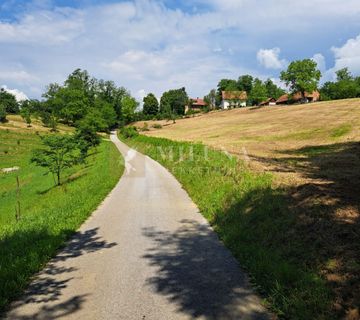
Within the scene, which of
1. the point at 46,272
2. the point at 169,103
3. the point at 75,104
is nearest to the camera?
the point at 46,272

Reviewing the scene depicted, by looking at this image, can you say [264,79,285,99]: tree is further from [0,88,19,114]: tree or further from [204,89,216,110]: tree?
[0,88,19,114]: tree

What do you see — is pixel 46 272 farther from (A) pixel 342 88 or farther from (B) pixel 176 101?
(B) pixel 176 101

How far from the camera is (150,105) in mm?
140500

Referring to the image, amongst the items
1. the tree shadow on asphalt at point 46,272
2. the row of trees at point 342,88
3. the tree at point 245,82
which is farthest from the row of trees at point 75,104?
the tree shadow on asphalt at point 46,272

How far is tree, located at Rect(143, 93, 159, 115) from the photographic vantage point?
462 feet

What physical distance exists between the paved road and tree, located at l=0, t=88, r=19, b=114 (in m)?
140

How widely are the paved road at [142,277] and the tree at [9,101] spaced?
140330mm

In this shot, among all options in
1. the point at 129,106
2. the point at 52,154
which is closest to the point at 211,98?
the point at 129,106

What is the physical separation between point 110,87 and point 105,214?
136497 millimetres

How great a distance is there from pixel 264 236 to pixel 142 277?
3.40 m

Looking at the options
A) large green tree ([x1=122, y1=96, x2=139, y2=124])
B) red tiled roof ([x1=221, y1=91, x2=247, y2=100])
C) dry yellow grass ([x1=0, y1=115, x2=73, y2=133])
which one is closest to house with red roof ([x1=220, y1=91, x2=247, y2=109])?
red tiled roof ([x1=221, y1=91, x2=247, y2=100])

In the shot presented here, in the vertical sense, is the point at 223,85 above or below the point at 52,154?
above

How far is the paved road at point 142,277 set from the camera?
622 cm

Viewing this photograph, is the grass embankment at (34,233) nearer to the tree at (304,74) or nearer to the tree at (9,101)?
the tree at (304,74)
